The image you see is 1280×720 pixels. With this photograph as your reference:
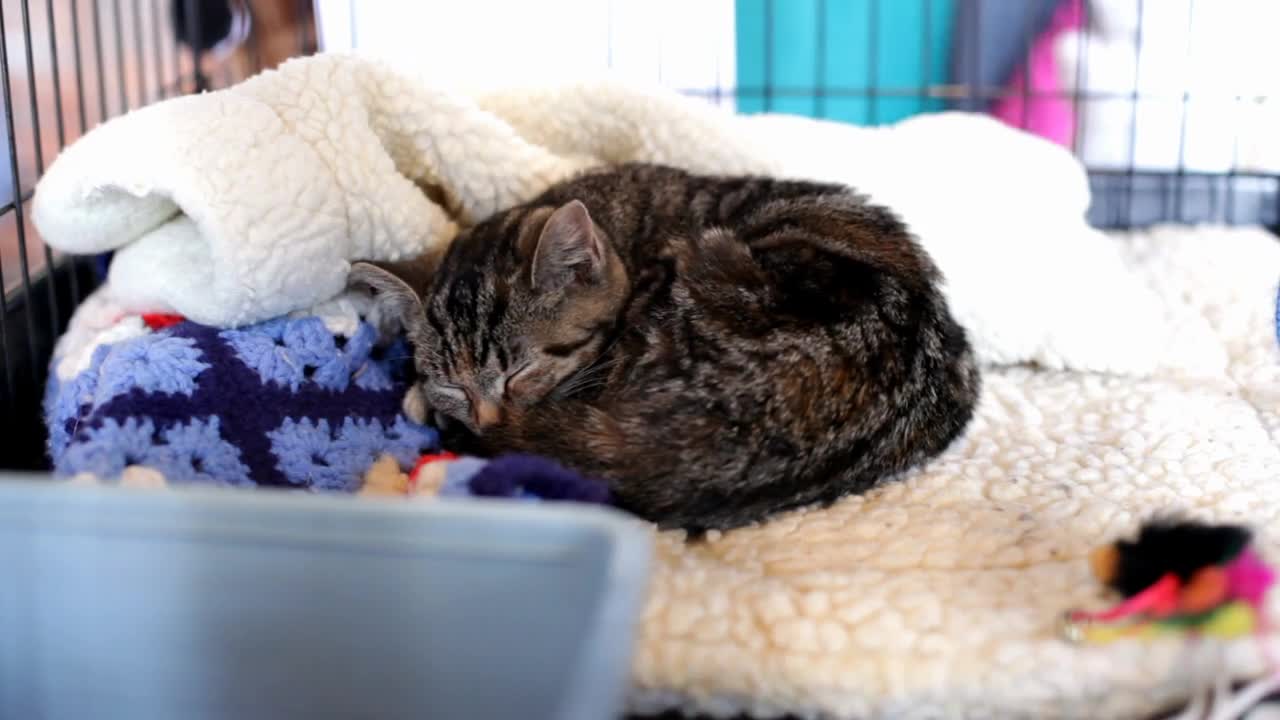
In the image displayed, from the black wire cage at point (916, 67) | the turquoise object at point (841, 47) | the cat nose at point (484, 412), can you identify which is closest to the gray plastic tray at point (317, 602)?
the cat nose at point (484, 412)

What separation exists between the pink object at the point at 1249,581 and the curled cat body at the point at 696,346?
1.72 ft

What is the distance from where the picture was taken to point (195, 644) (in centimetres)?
108

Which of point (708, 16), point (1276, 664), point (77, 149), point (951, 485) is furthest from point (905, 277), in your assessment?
point (708, 16)

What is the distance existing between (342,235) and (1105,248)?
4.59ft

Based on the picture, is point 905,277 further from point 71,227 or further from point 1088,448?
point 71,227

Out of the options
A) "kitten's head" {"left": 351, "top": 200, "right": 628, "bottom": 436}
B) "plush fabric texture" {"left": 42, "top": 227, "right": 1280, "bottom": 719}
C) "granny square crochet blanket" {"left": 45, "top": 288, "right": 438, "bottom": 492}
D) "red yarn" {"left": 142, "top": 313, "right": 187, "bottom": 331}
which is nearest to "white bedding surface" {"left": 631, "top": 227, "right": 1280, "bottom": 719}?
"plush fabric texture" {"left": 42, "top": 227, "right": 1280, "bottom": 719}

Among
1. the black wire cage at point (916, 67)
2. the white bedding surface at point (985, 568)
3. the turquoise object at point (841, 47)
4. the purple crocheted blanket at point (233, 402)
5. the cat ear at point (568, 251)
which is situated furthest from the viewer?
the turquoise object at point (841, 47)

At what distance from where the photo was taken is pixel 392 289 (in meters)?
1.82

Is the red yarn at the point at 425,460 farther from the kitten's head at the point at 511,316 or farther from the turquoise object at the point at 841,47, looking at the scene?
the turquoise object at the point at 841,47

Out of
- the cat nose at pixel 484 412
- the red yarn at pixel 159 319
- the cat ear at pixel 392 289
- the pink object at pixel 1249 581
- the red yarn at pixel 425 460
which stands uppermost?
the cat ear at pixel 392 289

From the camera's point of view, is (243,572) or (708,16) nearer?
(243,572)

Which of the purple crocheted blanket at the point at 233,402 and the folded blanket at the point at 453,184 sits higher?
the folded blanket at the point at 453,184

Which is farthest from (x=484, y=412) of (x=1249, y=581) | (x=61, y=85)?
(x=61, y=85)

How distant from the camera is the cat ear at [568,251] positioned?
171 cm
